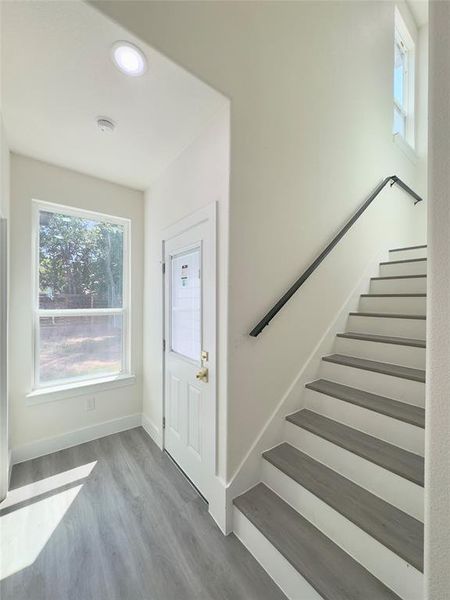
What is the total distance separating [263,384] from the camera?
181cm

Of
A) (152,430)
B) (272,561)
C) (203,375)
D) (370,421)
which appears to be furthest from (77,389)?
(370,421)

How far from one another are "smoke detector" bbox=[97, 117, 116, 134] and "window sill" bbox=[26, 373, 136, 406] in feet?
7.50

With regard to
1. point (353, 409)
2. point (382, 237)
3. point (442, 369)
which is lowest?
point (353, 409)

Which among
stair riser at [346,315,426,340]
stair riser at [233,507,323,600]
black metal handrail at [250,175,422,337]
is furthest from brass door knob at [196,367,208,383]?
stair riser at [346,315,426,340]

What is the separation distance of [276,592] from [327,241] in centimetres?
235

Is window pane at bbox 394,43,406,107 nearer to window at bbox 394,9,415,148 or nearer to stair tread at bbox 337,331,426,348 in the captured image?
window at bbox 394,9,415,148

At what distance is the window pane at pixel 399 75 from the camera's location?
149 inches

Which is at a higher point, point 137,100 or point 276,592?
point 137,100

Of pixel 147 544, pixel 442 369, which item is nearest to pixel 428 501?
pixel 442 369

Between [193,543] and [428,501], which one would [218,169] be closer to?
[428,501]

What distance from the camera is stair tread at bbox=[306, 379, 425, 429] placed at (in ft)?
4.97

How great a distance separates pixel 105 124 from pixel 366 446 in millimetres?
2770

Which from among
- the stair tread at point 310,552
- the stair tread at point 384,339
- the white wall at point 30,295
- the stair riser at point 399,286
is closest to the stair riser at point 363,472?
the stair tread at point 310,552

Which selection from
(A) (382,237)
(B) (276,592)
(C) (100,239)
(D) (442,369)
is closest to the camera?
(D) (442,369)
